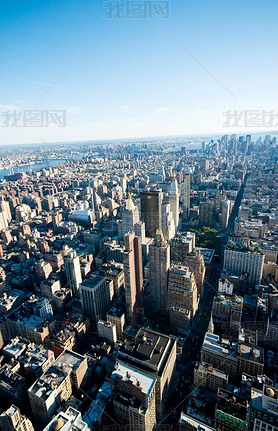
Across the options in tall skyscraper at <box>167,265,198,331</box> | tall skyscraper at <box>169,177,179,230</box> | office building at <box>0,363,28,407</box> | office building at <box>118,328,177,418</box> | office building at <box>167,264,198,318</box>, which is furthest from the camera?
tall skyscraper at <box>169,177,179,230</box>

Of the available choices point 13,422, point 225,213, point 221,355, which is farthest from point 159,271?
point 225,213

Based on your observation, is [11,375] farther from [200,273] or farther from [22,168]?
[22,168]

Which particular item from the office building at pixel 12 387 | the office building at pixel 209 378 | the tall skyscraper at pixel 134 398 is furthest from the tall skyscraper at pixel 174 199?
the office building at pixel 12 387

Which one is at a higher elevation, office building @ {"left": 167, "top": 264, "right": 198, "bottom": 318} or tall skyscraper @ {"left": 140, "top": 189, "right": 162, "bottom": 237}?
tall skyscraper @ {"left": 140, "top": 189, "right": 162, "bottom": 237}

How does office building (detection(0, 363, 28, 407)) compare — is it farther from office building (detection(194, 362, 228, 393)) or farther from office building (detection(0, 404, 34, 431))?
office building (detection(194, 362, 228, 393))

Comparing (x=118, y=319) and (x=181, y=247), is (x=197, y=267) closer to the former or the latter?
(x=181, y=247)

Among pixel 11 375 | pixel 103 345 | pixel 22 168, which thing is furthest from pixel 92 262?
pixel 22 168

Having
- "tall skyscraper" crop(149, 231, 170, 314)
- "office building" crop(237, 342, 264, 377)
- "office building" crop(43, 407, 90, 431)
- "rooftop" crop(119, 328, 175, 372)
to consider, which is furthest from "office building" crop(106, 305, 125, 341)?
"office building" crop(237, 342, 264, 377)
